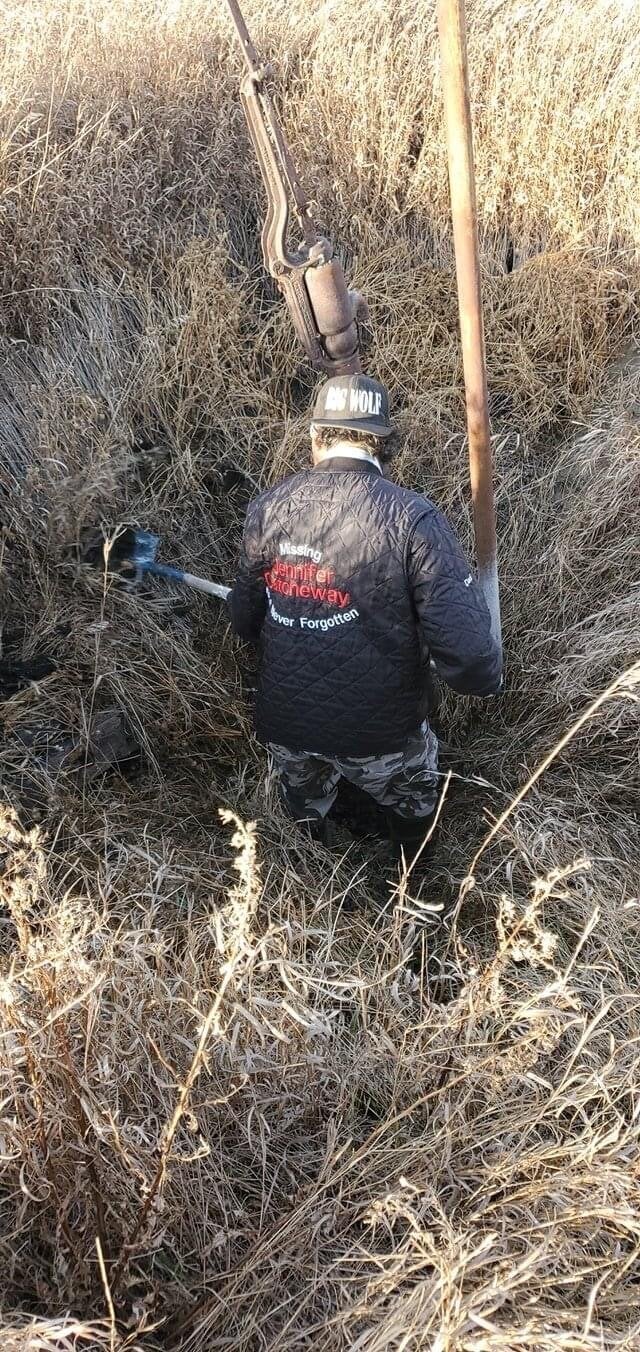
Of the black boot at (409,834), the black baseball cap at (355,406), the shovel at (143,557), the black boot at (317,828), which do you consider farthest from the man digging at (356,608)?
the shovel at (143,557)

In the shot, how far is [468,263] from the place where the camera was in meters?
2.42

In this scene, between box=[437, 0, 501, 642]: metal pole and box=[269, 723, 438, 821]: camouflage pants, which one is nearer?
box=[437, 0, 501, 642]: metal pole

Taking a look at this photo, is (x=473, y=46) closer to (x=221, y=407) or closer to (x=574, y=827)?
(x=221, y=407)

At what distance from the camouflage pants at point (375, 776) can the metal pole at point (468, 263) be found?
0.48 metres

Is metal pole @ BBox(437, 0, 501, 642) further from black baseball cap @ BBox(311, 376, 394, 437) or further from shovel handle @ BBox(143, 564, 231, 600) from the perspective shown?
shovel handle @ BBox(143, 564, 231, 600)

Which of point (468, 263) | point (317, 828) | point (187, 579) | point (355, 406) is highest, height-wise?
point (468, 263)

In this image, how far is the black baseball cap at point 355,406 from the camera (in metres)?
2.51

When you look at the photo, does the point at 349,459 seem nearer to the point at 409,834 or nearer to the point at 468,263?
the point at 468,263

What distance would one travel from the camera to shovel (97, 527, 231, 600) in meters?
3.29

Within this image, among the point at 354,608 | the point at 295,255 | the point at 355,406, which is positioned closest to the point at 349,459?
the point at 355,406

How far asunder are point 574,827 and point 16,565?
2.15 m

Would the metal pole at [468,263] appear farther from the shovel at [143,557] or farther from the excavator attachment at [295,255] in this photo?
the shovel at [143,557]

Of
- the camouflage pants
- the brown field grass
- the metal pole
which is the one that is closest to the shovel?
the brown field grass

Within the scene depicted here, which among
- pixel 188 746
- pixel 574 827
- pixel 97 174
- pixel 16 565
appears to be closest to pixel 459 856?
pixel 574 827
